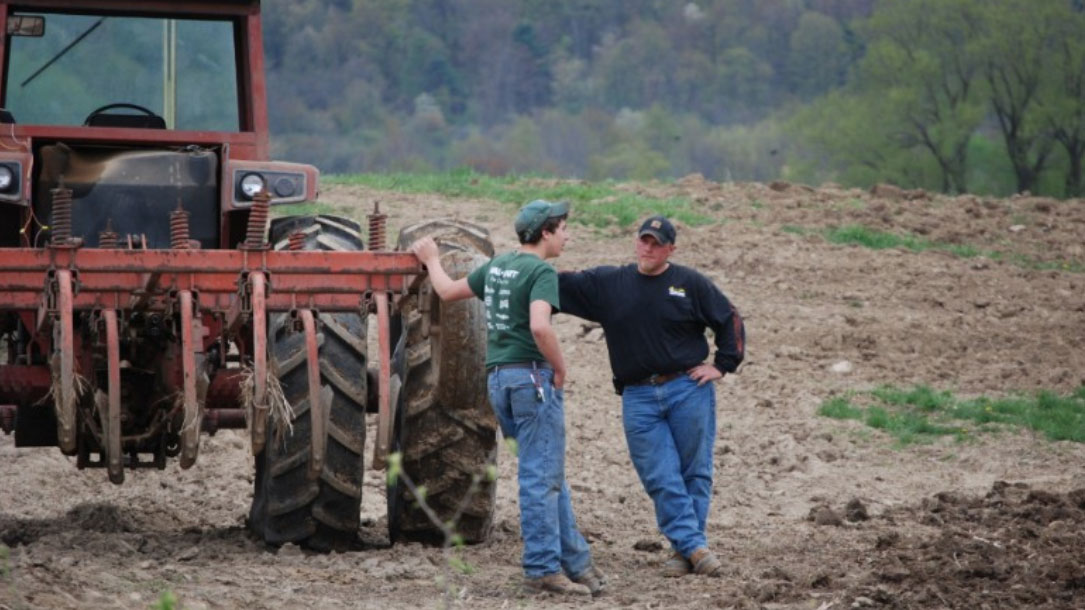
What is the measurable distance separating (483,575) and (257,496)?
3.97 feet

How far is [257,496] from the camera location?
8961 millimetres

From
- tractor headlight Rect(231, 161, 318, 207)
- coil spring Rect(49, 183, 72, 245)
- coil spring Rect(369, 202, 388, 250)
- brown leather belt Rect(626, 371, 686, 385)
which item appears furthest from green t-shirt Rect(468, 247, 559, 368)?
coil spring Rect(49, 183, 72, 245)

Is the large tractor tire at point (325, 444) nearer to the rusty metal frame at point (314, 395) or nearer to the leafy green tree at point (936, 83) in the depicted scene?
the rusty metal frame at point (314, 395)

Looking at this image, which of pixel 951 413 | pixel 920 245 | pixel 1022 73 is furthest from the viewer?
pixel 1022 73

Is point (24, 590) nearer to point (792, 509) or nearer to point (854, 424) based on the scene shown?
point (792, 509)

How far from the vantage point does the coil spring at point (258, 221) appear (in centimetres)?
815

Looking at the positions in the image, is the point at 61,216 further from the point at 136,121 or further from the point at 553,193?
the point at 553,193

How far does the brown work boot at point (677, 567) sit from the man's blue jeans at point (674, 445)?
0.04 metres

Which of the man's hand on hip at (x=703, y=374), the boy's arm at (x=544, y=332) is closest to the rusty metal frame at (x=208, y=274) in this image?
the boy's arm at (x=544, y=332)

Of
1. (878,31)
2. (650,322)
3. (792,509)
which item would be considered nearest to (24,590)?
(650,322)

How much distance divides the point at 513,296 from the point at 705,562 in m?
1.52

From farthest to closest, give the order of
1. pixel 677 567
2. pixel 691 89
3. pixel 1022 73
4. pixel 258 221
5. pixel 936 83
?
pixel 691 89
pixel 936 83
pixel 1022 73
pixel 677 567
pixel 258 221

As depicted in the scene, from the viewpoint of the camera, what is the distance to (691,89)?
220ft

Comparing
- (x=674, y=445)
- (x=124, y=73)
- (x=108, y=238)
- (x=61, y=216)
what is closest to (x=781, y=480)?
(x=674, y=445)
